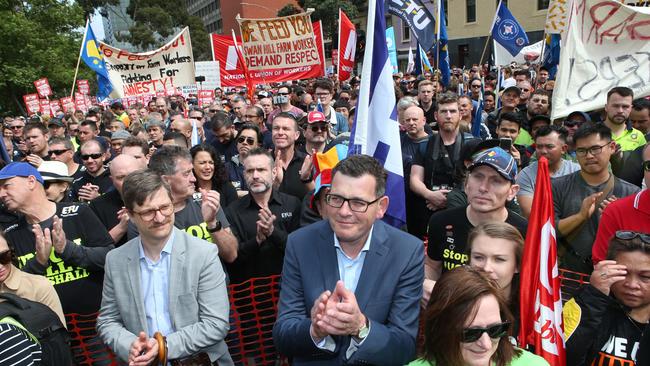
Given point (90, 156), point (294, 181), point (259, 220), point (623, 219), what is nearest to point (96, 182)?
point (90, 156)

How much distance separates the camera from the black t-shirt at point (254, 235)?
3711mm

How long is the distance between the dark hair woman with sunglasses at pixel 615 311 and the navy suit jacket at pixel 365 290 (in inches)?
30.9

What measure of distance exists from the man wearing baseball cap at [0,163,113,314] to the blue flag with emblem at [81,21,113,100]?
8337mm

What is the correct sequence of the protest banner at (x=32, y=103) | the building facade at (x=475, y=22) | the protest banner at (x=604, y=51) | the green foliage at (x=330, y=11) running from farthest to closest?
the green foliage at (x=330, y=11) < the building facade at (x=475, y=22) < the protest banner at (x=32, y=103) < the protest banner at (x=604, y=51)

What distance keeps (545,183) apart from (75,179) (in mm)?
5268

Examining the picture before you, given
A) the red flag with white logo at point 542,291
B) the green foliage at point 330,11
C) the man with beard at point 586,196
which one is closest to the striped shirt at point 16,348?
the red flag with white logo at point 542,291

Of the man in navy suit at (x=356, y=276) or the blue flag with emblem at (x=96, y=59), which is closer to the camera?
the man in navy suit at (x=356, y=276)

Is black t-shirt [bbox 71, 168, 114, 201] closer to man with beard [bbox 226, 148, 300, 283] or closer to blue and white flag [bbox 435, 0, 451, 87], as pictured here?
man with beard [bbox 226, 148, 300, 283]

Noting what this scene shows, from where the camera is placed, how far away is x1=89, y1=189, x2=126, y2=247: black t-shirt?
4113 millimetres

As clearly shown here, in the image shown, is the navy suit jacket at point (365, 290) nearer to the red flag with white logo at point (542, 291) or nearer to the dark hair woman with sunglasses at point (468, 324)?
the dark hair woman with sunglasses at point (468, 324)

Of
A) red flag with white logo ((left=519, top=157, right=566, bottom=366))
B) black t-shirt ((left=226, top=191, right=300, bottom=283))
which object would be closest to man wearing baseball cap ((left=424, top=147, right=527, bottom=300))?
red flag with white logo ((left=519, top=157, right=566, bottom=366))

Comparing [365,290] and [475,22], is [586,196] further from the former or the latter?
[475,22]

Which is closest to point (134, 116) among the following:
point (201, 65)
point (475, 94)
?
point (201, 65)

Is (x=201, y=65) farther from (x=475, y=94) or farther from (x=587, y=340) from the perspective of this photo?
(x=587, y=340)
